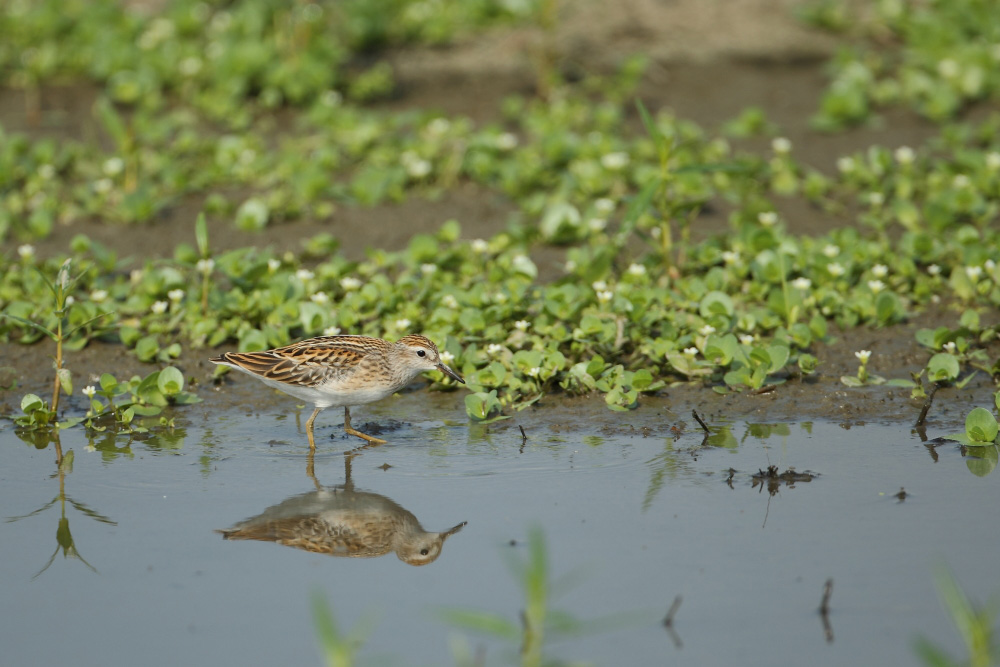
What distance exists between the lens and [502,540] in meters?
Answer: 5.74

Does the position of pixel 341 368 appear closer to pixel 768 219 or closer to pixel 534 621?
pixel 534 621

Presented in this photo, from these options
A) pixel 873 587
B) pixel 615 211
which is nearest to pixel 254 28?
pixel 615 211

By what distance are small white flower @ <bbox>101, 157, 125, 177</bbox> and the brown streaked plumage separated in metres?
4.60

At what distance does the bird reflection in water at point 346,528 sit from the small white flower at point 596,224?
419cm

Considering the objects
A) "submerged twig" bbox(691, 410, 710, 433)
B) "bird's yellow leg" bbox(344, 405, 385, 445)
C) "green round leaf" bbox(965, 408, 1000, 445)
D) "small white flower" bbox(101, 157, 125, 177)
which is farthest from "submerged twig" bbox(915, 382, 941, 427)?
"small white flower" bbox(101, 157, 125, 177)

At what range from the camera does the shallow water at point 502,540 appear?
15.8 ft

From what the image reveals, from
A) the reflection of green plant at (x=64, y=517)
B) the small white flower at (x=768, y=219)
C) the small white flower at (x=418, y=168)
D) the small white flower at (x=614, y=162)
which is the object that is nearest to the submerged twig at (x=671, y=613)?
the reflection of green plant at (x=64, y=517)

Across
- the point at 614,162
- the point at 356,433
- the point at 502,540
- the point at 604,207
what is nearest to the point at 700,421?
the point at 502,540

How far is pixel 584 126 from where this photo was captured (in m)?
12.9

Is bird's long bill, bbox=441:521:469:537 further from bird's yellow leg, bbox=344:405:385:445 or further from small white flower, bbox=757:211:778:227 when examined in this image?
small white flower, bbox=757:211:778:227

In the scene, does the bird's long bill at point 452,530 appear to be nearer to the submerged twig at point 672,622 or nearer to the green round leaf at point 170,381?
the submerged twig at point 672,622

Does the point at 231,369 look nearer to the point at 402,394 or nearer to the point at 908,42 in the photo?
the point at 402,394

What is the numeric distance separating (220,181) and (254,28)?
3.18 meters

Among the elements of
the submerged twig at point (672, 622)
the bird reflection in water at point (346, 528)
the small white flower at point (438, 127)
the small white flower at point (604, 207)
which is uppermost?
the small white flower at point (438, 127)
